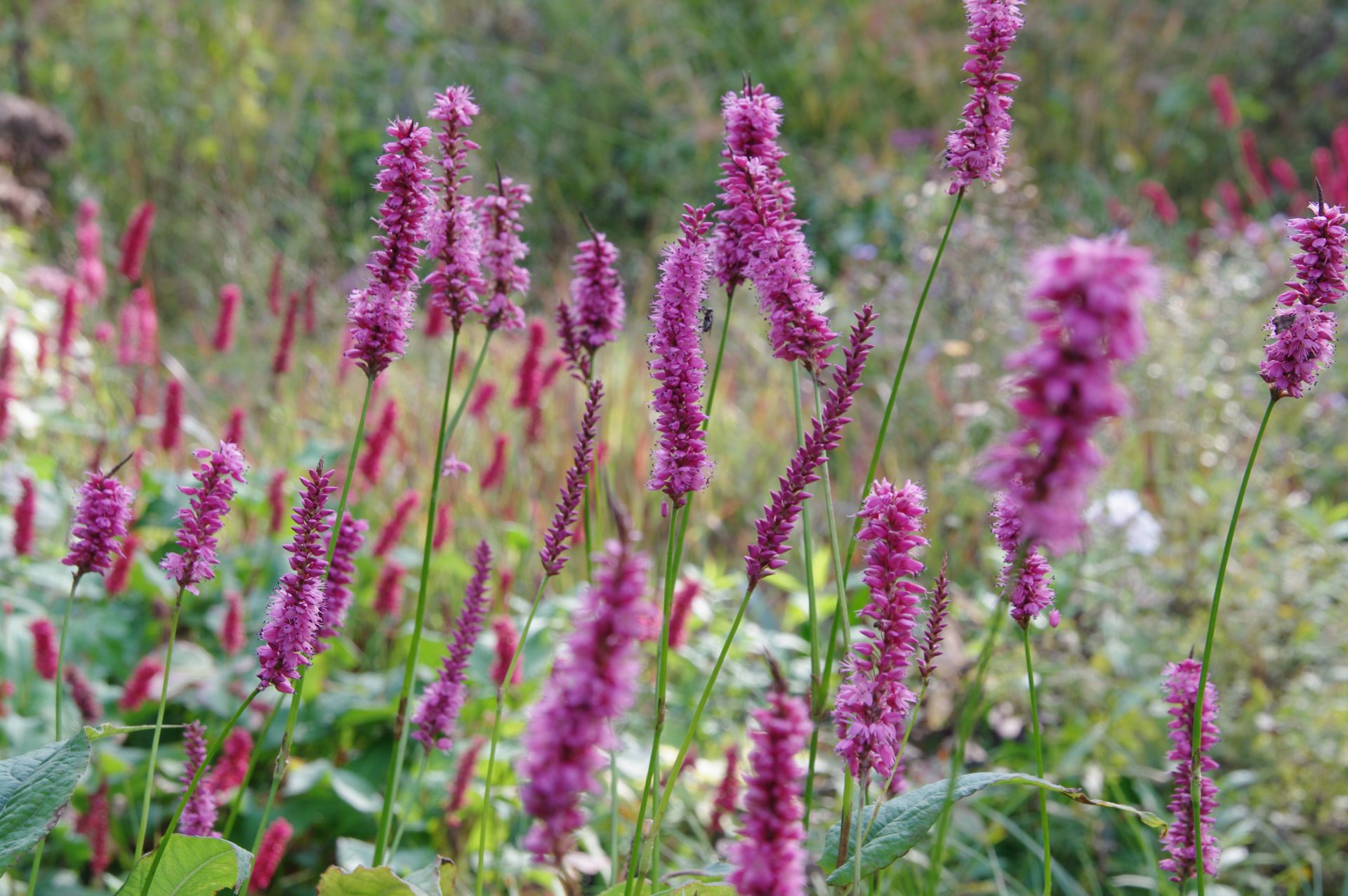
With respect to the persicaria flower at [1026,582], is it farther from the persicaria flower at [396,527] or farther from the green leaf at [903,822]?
the persicaria flower at [396,527]

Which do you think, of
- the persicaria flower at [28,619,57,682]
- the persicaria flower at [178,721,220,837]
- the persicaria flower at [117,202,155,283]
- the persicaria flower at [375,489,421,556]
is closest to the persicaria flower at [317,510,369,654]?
the persicaria flower at [178,721,220,837]

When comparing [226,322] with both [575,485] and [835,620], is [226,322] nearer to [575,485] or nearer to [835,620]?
[575,485]

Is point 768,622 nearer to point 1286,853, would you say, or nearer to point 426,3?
point 1286,853

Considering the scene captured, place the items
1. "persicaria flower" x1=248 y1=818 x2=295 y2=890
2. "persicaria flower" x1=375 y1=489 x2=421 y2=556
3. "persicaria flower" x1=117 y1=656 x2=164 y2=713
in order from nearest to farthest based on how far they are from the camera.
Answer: "persicaria flower" x1=248 y1=818 x2=295 y2=890 → "persicaria flower" x1=117 y1=656 x2=164 y2=713 → "persicaria flower" x1=375 y1=489 x2=421 y2=556

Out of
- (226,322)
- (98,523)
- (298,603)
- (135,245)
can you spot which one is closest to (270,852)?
(98,523)

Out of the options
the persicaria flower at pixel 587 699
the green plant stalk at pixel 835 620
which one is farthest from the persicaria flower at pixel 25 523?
the persicaria flower at pixel 587 699

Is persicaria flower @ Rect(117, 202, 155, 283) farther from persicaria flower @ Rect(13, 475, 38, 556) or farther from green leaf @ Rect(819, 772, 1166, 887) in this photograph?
green leaf @ Rect(819, 772, 1166, 887)

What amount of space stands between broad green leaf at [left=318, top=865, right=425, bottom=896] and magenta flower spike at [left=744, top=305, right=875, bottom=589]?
23.5 inches

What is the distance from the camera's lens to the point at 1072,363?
71 centimetres

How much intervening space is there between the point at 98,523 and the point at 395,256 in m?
0.49

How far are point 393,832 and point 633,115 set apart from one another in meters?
8.12

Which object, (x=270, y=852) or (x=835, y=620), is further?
(x=270, y=852)

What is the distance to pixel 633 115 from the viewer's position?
9.81m

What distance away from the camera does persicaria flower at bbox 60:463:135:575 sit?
138cm
